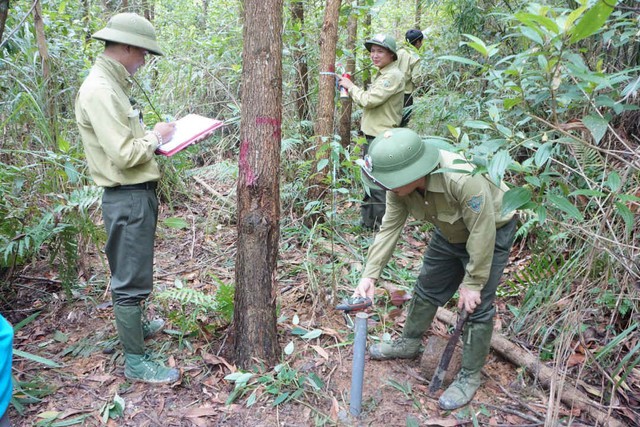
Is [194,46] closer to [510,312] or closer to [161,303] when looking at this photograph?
[161,303]

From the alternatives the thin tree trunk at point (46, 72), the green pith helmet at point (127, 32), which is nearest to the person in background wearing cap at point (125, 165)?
the green pith helmet at point (127, 32)

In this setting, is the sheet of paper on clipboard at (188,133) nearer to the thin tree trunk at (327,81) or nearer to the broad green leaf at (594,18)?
the thin tree trunk at (327,81)

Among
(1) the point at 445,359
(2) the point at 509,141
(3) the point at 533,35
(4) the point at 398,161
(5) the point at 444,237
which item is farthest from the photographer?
(5) the point at 444,237

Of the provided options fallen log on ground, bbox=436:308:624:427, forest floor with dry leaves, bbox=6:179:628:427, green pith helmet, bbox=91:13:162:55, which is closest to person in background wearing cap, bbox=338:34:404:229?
forest floor with dry leaves, bbox=6:179:628:427

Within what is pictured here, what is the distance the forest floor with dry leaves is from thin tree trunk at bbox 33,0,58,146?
130 centimetres

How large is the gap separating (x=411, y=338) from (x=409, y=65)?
10.5 ft

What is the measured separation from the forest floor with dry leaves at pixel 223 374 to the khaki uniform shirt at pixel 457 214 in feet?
2.64

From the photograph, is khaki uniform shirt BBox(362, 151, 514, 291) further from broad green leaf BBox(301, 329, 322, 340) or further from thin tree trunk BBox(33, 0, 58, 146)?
thin tree trunk BBox(33, 0, 58, 146)

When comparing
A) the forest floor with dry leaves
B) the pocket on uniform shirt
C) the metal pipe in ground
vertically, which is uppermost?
the pocket on uniform shirt

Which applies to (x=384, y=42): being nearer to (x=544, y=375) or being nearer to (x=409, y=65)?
(x=409, y=65)

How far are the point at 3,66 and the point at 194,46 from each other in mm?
2809

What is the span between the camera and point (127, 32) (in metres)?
2.72

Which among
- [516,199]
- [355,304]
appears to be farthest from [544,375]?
[516,199]

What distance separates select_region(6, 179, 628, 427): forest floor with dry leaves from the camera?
108 inches
